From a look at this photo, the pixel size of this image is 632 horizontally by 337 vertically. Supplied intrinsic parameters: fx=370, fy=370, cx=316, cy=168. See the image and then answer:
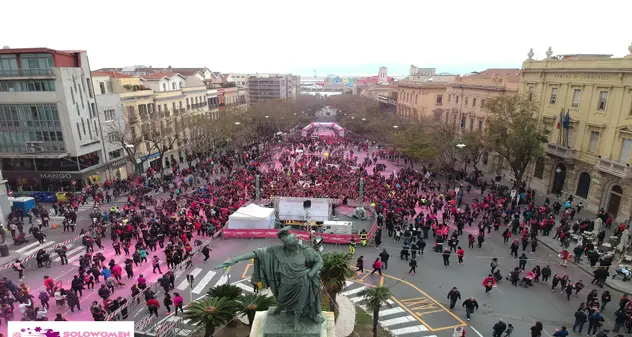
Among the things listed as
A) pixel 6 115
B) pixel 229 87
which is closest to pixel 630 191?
pixel 6 115

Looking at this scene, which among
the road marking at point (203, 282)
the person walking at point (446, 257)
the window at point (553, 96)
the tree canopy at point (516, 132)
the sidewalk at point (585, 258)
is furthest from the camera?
the window at point (553, 96)

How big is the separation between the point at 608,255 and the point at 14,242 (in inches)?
1312

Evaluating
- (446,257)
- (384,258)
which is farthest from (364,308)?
(446,257)

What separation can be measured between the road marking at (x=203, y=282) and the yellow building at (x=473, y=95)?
35.6m

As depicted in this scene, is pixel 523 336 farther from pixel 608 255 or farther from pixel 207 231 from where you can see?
pixel 207 231

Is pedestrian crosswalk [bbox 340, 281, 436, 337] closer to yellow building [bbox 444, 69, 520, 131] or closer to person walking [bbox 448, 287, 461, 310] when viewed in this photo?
person walking [bbox 448, 287, 461, 310]

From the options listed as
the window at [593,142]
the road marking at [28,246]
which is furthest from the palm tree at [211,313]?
the window at [593,142]

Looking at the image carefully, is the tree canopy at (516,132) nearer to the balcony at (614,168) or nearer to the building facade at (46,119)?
the balcony at (614,168)

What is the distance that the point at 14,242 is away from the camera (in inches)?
880

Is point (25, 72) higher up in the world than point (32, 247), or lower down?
higher up

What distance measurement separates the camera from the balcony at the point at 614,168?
2472 cm

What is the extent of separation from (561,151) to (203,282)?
3033 cm

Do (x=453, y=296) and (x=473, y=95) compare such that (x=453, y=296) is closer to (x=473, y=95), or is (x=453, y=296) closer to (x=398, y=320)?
(x=398, y=320)

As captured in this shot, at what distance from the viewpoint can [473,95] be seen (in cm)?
4703
